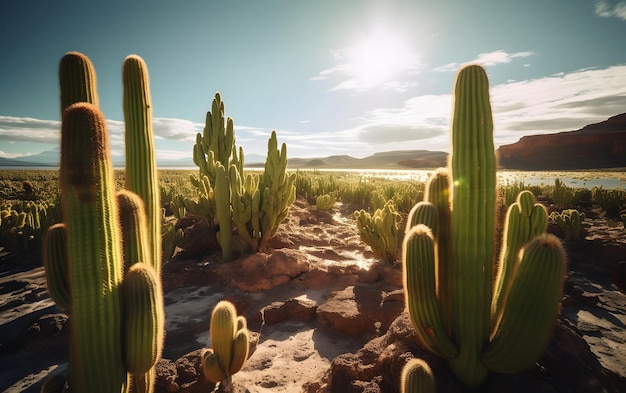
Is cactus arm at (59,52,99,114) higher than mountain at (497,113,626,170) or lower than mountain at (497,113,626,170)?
lower

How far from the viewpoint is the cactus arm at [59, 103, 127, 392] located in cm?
157

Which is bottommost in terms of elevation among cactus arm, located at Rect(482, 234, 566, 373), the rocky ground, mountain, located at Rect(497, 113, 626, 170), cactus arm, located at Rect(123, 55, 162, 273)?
the rocky ground

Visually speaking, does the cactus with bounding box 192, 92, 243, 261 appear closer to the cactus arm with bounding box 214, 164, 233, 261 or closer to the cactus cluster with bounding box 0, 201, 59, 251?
the cactus arm with bounding box 214, 164, 233, 261

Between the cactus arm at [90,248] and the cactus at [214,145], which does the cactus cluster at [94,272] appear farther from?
the cactus at [214,145]

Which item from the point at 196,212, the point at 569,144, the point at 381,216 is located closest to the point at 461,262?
the point at 381,216

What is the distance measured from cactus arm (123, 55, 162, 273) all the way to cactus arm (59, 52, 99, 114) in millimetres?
293

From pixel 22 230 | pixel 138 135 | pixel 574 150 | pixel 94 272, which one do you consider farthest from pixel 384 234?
pixel 574 150

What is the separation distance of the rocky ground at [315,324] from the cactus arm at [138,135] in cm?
175

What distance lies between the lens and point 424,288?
207cm

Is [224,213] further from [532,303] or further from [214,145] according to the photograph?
[532,303]

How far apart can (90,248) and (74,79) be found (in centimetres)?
115

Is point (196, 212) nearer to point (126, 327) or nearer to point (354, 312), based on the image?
point (354, 312)

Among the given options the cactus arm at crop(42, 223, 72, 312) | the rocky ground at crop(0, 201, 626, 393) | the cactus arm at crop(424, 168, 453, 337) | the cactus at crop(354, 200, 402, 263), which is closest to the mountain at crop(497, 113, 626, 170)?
the rocky ground at crop(0, 201, 626, 393)

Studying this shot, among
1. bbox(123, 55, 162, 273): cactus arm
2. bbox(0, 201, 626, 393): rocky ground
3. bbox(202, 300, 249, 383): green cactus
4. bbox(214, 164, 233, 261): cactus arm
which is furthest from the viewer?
bbox(214, 164, 233, 261): cactus arm
